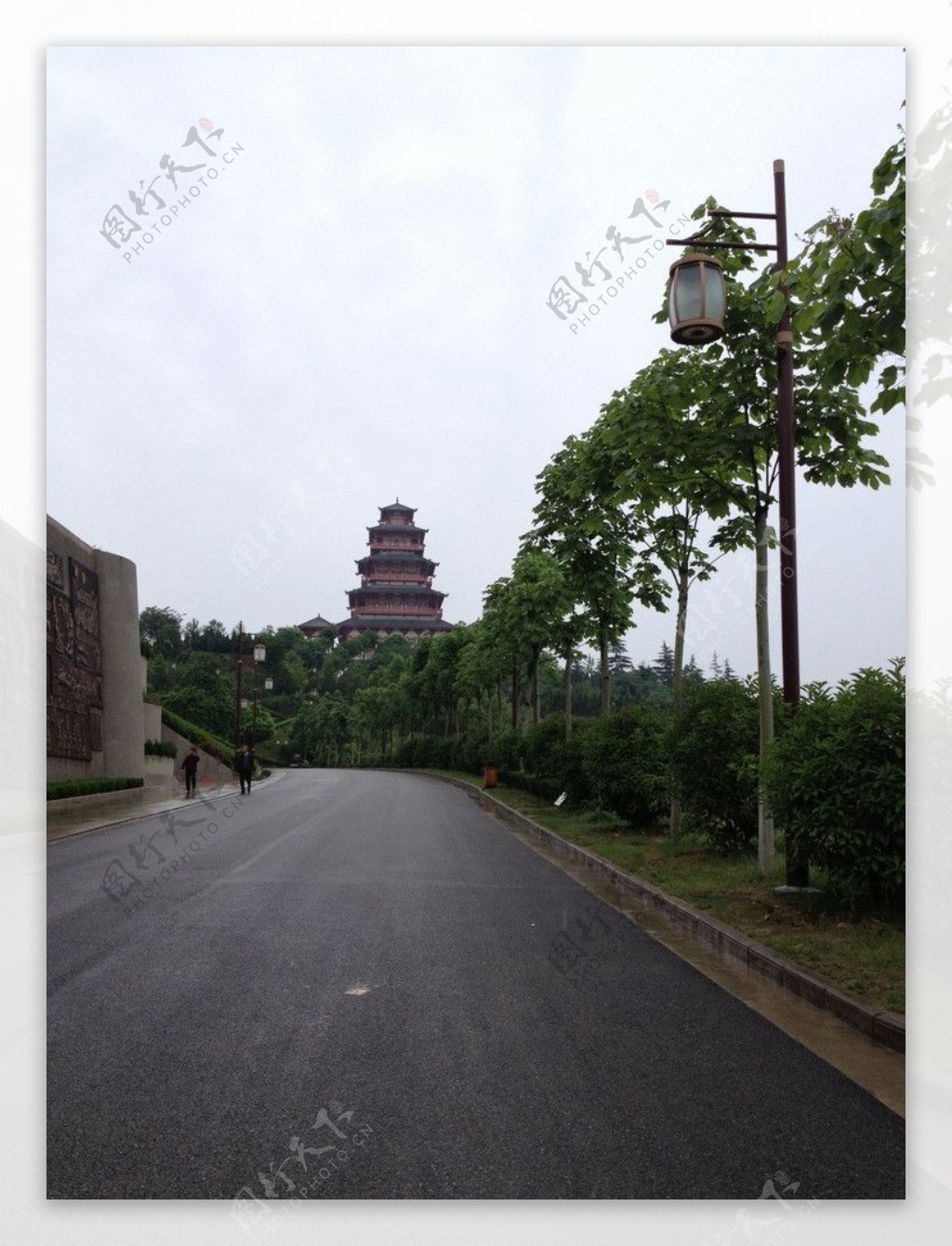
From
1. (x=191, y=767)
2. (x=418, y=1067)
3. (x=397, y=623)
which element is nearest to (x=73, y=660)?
(x=191, y=767)

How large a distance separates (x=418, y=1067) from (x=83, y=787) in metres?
22.7

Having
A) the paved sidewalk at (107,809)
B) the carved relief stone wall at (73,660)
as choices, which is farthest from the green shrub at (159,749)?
the carved relief stone wall at (73,660)

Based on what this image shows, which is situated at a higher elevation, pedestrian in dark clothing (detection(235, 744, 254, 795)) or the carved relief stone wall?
the carved relief stone wall

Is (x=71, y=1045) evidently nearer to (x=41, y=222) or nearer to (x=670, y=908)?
(x=41, y=222)

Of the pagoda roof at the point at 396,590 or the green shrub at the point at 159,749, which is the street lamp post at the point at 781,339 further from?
the pagoda roof at the point at 396,590

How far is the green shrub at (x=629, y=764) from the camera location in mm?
16266

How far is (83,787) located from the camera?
25766mm

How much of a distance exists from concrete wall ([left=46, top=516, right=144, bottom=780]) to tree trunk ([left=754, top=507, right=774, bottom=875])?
62.7ft

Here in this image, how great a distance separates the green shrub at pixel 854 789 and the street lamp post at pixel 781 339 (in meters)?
0.63

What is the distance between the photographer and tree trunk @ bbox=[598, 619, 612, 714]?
61.5ft

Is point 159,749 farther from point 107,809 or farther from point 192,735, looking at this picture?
point 107,809

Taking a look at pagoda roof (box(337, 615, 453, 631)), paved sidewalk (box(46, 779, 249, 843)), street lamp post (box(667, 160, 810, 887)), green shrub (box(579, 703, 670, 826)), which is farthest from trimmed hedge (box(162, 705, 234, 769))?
pagoda roof (box(337, 615, 453, 631))

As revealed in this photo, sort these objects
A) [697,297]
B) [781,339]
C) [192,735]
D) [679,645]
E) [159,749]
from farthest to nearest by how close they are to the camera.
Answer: [192,735] → [159,749] → [679,645] → [781,339] → [697,297]

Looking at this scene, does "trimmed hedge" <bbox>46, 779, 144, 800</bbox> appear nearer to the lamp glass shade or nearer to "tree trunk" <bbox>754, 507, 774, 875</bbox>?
"tree trunk" <bbox>754, 507, 774, 875</bbox>
